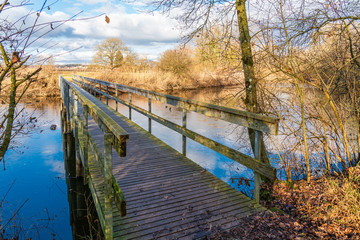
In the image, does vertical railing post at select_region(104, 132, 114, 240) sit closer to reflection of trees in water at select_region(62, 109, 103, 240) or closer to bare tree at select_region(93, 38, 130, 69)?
reflection of trees in water at select_region(62, 109, 103, 240)

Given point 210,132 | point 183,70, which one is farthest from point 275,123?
point 183,70

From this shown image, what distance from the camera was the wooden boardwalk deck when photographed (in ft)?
9.29

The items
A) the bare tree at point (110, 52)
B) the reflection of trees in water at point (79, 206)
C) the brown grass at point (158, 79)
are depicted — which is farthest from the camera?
the bare tree at point (110, 52)

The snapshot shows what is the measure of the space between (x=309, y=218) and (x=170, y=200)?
1.78m

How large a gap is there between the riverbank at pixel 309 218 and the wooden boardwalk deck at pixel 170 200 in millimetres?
180

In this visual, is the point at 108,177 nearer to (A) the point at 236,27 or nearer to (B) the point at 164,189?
(B) the point at 164,189

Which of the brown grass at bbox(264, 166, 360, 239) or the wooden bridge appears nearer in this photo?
the wooden bridge

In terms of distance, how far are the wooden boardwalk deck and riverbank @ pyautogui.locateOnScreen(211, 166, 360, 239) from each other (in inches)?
7.1

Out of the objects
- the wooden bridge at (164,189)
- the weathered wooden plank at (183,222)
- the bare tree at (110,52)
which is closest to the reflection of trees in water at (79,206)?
the wooden bridge at (164,189)

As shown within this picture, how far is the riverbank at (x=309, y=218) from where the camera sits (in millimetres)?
2785

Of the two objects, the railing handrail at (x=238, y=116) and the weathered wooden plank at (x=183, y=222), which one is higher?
the railing handrail at (x=238, y=116)

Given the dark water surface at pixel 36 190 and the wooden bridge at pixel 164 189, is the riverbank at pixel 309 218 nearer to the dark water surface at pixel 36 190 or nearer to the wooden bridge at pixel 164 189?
the wooden bridge at pixel 164 189

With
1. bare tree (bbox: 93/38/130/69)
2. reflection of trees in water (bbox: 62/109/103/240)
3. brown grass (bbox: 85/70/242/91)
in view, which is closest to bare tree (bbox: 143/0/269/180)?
reflection of trees in water (bbox: 62/109/103/240)

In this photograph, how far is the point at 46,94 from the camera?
24375 millimetres
